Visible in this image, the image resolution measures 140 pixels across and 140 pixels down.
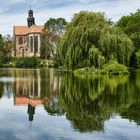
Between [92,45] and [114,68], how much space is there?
325cm

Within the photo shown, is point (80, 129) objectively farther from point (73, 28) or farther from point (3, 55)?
point (3, 55)

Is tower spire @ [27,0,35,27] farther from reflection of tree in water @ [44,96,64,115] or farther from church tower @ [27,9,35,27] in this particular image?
reflection of tree in water @ [44,96,64,115]

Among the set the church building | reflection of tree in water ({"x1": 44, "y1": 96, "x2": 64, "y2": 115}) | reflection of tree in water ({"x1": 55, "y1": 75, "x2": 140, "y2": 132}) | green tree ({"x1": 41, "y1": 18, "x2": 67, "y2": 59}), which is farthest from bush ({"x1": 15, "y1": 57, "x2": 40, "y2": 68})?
reflection of tree in water ({"x1": 44, "y1": 96, "x2": 64, "y2": 115})

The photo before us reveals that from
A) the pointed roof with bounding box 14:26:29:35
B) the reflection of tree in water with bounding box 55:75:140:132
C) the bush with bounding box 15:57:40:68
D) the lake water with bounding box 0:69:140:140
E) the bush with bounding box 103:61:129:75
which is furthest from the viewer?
the pointed roof with bounding box 14:26:29:35

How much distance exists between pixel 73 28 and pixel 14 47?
7433cm

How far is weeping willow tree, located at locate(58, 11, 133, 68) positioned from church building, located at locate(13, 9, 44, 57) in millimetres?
64482

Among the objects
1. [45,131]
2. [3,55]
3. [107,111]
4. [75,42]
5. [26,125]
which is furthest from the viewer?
[3,55]

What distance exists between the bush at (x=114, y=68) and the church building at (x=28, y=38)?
66654mm

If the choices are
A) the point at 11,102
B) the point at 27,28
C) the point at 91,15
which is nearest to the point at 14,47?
the point at 27,28

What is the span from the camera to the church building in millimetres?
107250

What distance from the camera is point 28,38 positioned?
114 meters

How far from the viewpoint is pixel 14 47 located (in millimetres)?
113000

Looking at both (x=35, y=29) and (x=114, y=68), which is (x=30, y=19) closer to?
(x=35, y=29)

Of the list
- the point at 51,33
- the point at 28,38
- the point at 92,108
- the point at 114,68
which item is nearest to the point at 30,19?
the point at 28,38
